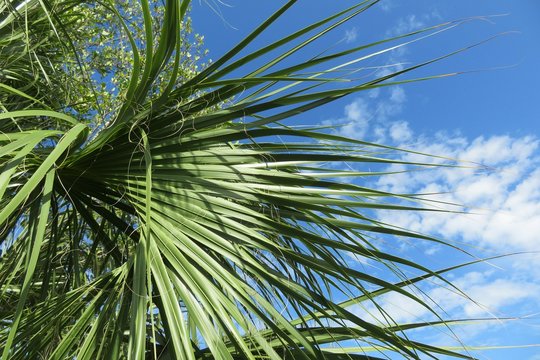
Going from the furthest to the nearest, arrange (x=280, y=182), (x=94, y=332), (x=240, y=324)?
1. (x=280, y=182)
2. (x=94, y=332)
3. (x=240, y=324)

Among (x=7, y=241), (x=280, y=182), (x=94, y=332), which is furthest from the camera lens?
(x=7, y=241)

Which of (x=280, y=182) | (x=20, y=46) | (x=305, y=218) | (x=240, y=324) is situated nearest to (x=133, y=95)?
(x=280, y=182)

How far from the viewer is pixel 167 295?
4.17ft

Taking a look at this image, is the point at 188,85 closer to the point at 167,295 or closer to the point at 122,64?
the point at 167,295

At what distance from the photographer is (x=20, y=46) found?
229 centimetres

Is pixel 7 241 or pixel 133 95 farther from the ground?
pixel 133 95

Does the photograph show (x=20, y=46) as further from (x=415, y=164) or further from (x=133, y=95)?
(x=415, y=164)

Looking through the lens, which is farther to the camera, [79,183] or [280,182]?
[79,183]

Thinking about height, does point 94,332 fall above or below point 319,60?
below

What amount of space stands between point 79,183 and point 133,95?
0.35 m

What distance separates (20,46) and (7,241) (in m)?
0.80

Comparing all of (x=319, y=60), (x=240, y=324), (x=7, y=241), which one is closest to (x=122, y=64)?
(x=7, y=241)

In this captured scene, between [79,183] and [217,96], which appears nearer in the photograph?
[217,96]

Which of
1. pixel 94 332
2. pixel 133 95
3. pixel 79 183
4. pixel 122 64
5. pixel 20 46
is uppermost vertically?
pixel 122 64
